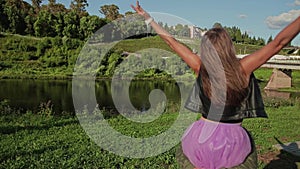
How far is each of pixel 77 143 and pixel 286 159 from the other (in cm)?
358

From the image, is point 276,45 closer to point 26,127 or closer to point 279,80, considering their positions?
point 26,127

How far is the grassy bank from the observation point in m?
5.12

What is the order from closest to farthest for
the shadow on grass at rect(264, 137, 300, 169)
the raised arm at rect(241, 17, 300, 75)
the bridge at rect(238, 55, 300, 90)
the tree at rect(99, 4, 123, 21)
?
the raised arm at rect(241, 17, 300, 75), the shadow on grass at rect(264, 137, 300, 169), the bridge at rect(238, 55, 300, 90), the tree at rect(99, 4, 123, 21)

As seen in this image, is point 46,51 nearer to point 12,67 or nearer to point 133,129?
point 12,67

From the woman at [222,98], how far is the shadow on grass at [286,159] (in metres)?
3.36

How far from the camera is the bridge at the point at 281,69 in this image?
33.4 metres

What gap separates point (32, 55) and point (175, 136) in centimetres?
4260

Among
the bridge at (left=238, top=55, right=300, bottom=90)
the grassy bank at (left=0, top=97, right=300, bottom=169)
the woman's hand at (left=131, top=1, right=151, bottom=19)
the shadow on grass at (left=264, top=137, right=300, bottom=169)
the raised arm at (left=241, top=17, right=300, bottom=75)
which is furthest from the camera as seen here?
the bridge at (left=238, top=55, right=300, bottom=90)

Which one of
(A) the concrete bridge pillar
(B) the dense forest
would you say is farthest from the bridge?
(B) the dense forest

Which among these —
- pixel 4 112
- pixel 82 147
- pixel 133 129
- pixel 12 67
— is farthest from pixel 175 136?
pixel 12 67

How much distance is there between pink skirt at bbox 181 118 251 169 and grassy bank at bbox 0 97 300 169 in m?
2.81

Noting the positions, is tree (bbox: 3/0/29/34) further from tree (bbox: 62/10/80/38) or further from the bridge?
the bridge

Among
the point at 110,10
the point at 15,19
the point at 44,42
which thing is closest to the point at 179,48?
the point at 44,42

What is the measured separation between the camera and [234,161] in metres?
2.31
